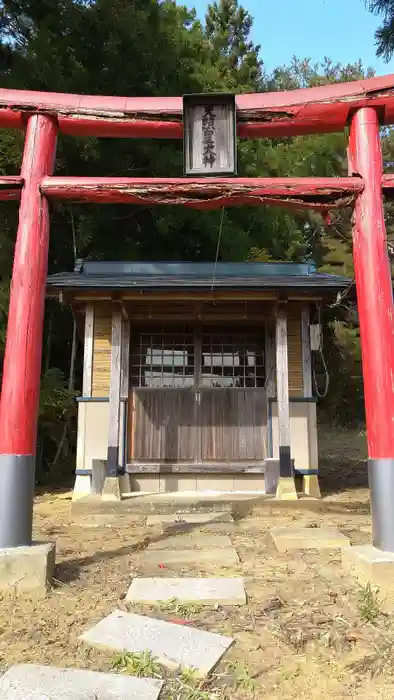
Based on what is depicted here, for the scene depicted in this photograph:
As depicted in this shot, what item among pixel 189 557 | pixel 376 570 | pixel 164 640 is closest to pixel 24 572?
pixel 164 640

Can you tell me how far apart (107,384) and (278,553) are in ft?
14.1

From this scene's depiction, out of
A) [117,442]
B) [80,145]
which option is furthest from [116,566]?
[80,145]

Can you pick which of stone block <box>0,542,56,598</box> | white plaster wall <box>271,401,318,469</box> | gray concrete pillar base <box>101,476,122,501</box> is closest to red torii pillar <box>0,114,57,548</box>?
stone block <box>0,542,56,598</box>

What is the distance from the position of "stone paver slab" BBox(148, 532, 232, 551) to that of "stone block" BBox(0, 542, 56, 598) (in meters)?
1.46

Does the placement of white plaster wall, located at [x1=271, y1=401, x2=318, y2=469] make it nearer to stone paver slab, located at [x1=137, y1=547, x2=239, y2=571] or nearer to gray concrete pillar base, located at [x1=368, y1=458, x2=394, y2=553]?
stone paver slab, located at [x1=137, y1=547, x2=239, y2=571]

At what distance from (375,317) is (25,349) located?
2.84 m

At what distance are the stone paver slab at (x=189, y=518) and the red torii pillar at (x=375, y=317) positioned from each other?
2.64 meters

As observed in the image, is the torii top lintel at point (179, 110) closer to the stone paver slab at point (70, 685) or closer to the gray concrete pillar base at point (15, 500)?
the gray concrete pillar base at point (15, 500)

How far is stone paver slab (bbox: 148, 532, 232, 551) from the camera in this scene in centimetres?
480

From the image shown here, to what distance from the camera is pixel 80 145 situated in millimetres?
11211

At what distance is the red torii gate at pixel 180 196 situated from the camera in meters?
3.76

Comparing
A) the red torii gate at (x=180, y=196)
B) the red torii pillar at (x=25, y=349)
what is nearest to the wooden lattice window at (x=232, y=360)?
the red torii gate at (x=180, y=196)

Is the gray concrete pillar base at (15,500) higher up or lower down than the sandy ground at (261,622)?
higher up

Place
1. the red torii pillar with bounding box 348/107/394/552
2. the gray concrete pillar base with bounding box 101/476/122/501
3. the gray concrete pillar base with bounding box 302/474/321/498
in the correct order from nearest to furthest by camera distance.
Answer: the red torii pillar with bounding box 348/107/394/552
the gray concrete pillar base with bounding box 101/476/122/501
the gray concrete pillar base with bounding box 302/474/321/498
